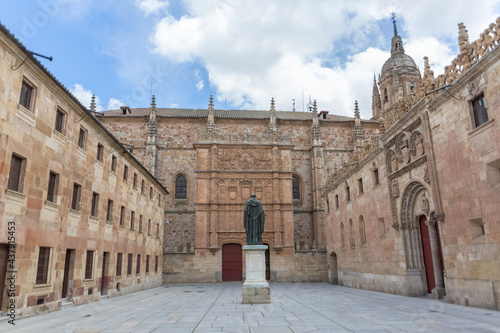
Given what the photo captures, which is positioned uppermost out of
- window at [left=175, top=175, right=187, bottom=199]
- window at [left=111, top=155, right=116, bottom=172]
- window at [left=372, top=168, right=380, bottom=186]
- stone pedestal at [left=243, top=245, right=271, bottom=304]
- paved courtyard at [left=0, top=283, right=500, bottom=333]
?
window at [left=175, top=175, right=187, bottom=199]

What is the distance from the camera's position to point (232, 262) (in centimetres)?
3136

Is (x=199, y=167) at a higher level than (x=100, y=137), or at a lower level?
higher

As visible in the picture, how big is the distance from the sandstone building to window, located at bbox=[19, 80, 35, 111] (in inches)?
1.2

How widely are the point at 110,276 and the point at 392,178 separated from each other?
49.0ft

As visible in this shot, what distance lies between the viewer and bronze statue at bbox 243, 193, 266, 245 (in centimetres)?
1495

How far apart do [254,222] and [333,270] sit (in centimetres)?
1562

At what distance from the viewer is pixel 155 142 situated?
125ft

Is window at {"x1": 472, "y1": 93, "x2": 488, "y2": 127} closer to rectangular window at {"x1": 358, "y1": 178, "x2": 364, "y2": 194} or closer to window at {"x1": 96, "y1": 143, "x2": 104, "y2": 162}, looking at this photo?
rectangular window at {"x1": 358, "y1": 178, "x2": 364, "y2": 194}

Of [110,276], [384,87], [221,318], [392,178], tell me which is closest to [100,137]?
[110,276]

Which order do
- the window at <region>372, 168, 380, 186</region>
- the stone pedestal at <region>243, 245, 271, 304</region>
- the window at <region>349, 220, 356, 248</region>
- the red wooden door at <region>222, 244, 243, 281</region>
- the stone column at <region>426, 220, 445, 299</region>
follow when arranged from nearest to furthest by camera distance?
the stone pedestal at <region>243, 245, 271, 304</region>, the stone column at <region>426, 220, 445, 299</region>, the window at <region>372, 168, 380, 186</region>, the window at <region>349, 220, 356, 248</region>, the red wooden door at <region>222, 244, 243, 281</region>

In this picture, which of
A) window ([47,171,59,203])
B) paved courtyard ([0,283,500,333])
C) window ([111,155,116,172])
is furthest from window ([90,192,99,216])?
paved courtyard ([0,283,500,333])

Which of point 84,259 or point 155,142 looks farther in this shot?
point 155,142

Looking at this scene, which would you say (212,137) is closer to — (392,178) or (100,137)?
(100,137)

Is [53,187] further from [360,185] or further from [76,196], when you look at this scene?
[360,185]
